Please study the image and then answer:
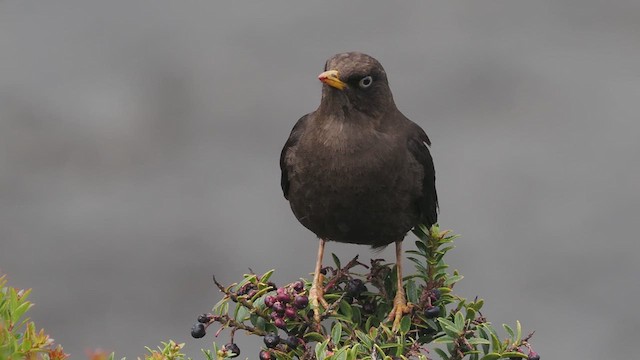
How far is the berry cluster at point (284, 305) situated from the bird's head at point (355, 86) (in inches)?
40.2

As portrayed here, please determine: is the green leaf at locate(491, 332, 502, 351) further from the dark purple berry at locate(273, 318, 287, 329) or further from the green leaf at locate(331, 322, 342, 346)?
the dark purple berry at locate(273, 318, 287, 329)

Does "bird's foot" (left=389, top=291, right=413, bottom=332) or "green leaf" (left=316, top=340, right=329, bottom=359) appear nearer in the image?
"green leaf" (left=316, top=340, right=329, bottom=359)

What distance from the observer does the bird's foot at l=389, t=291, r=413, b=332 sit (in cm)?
363

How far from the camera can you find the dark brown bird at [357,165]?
428 cm

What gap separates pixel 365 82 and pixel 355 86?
0.05 meters

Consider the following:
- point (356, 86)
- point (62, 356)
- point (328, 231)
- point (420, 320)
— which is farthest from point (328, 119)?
point (62, 356)

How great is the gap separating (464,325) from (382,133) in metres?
1.28

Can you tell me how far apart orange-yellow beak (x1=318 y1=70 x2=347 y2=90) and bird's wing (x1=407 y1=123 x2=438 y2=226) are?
0.50 metres

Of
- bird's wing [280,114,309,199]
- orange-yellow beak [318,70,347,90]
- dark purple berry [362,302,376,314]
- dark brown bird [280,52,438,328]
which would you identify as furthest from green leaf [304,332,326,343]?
bird's wing [280,114,309,199]

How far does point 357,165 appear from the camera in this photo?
4285 mm

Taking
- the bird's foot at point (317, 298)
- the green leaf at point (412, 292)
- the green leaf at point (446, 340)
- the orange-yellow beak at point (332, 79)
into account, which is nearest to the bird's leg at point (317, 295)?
the bird's foot at point (317, 298)

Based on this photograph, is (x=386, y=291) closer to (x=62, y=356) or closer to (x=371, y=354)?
(x=371, y=354)

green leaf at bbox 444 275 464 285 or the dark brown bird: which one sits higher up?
the dark brown bird

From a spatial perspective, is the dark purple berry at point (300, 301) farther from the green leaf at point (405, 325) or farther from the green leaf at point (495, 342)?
the green leaf at point (495, 342)
